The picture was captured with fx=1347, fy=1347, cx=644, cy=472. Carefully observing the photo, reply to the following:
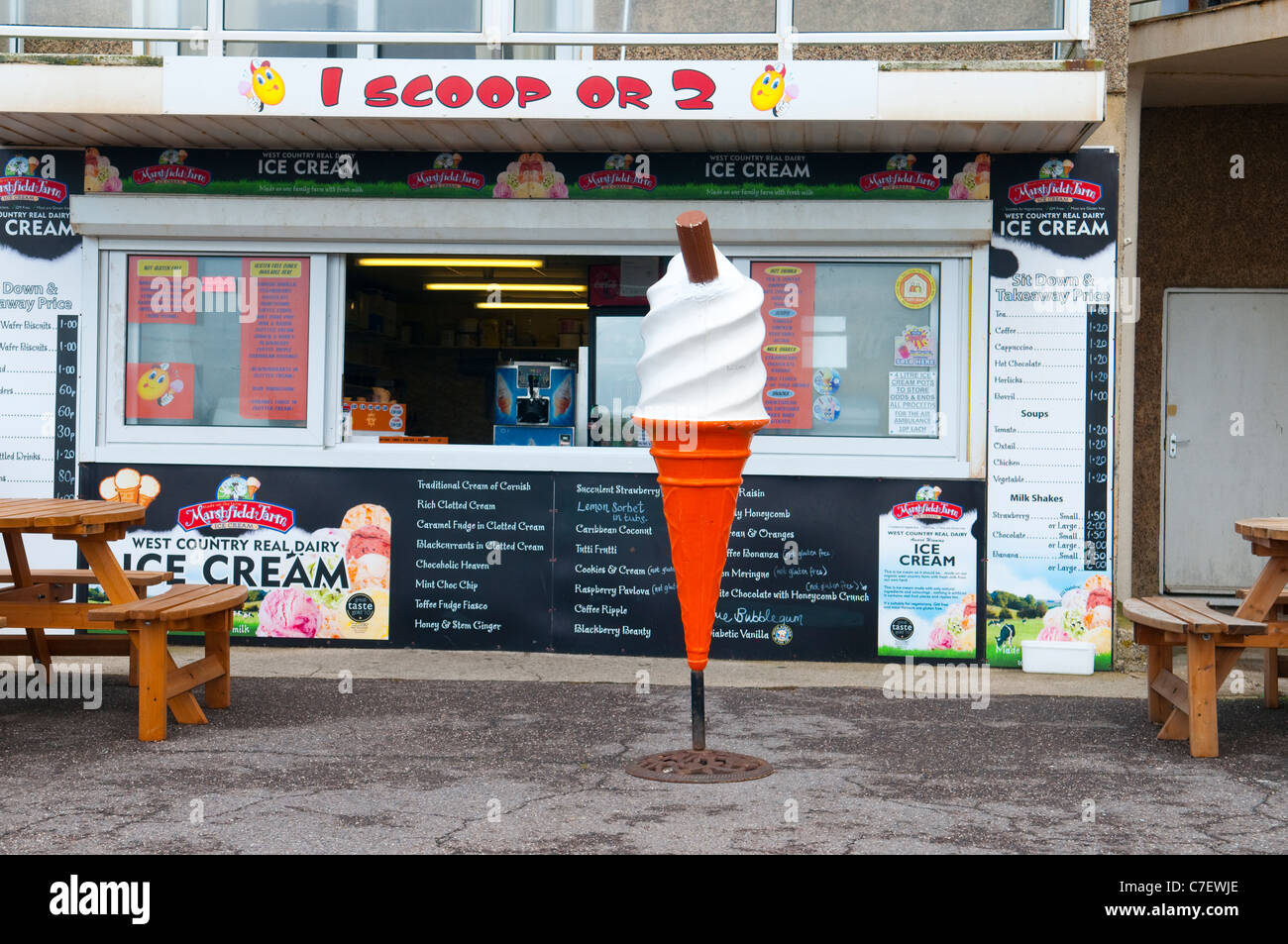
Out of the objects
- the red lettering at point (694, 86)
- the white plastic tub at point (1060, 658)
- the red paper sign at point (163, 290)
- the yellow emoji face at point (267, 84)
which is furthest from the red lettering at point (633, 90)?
the white plastic tub at point (1060, 658)

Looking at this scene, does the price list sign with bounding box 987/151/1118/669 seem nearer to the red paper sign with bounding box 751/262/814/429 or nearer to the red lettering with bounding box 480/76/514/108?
the red paper sign with bounding box 751/262/814/429

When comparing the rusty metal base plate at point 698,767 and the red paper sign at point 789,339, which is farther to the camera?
the red paper sign at point 789,339

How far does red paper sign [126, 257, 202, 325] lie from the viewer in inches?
338

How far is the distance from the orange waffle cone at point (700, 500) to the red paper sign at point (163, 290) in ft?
14.8

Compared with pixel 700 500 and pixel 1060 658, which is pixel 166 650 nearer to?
pixel 700 500

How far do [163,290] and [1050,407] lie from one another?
5581mm

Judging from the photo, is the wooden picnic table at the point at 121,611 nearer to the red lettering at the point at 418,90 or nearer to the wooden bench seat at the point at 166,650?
the wooden bench seat at the point at 166,650

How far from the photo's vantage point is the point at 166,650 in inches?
242

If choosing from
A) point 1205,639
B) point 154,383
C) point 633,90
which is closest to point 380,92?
point 633,90

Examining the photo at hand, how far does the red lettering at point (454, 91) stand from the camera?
738 cm

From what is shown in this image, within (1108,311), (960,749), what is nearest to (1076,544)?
(1108,311)

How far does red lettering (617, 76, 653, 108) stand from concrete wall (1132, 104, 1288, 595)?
4.62 metres

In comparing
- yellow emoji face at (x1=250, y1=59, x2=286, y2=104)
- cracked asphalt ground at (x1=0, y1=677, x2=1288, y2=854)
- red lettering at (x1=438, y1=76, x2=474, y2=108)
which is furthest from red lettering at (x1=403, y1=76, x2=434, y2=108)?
cracked asphalt ground at (x1=0, y1=677, x2=1288, y2=854)

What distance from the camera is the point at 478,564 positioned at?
27.3ft
